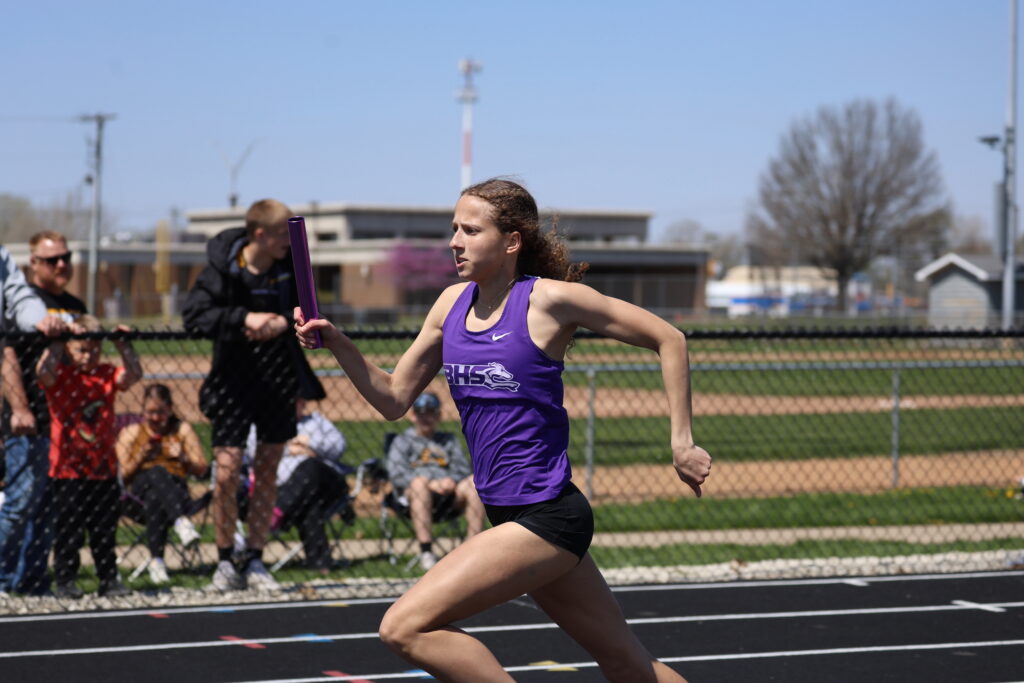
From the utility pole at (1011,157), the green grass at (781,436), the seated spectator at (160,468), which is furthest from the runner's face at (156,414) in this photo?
the utility pole at (1011,157)

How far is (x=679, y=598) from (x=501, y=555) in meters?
4.64

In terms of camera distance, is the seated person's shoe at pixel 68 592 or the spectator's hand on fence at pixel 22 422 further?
the seated person's shoe at pixel 68 592

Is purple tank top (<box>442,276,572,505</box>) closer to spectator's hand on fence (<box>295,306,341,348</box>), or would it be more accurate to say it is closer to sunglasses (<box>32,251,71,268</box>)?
spectator's hand on fence (<box>295,306,341,348</box>)

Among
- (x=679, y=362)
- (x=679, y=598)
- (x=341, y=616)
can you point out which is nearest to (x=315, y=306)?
(x=679, y=362)

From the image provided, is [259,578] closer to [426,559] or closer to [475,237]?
[426,559]

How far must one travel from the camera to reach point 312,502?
29.7 feet

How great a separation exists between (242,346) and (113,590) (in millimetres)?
1640

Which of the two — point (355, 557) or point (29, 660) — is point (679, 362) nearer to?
point (29, 660)

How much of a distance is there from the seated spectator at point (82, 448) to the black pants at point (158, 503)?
587mm

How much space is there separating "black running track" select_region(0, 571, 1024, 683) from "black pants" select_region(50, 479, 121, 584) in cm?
44

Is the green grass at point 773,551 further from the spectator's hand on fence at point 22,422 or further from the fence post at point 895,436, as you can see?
the spectator's hand on fence at point 22,422

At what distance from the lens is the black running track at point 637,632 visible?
627cm

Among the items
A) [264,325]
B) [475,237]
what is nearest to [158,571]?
[264,325]

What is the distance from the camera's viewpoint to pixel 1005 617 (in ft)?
25.1
